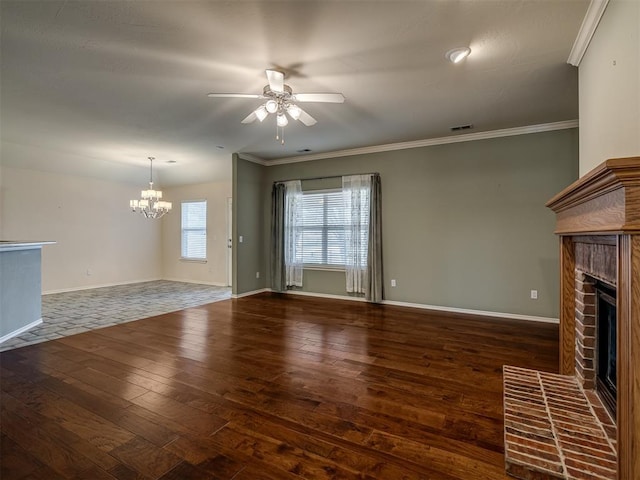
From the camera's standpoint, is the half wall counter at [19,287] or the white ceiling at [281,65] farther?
the half wall counter at [19,287]

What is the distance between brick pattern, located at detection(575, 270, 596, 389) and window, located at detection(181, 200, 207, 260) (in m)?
7.03

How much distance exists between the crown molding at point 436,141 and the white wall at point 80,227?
386 cm

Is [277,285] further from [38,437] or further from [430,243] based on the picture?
[38,437]

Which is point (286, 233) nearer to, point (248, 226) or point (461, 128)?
point (248, 226)

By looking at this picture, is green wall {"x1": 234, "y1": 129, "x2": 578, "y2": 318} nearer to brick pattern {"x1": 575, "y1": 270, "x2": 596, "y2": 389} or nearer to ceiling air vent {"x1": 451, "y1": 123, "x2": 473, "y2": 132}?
ceiling air vent {"x1": 451, "y1": 123, "x2": 473, "y2": 132}

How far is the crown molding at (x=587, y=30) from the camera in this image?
1.93m

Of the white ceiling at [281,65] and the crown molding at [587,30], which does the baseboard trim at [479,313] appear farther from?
the crown molding at [587,30]

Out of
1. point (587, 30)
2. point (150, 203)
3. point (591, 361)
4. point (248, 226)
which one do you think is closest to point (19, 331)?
point (248, 226)

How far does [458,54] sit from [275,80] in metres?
1.51

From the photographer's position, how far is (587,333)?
214cm

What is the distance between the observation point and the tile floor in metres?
3.74

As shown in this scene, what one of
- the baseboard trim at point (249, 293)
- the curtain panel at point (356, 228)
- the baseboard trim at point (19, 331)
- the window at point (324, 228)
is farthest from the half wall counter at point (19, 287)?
the curtain panel at point (356, 228)

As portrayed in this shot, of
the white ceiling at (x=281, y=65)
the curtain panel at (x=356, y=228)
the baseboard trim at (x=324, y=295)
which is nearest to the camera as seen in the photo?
the white ceiling at (x=281, y=65)

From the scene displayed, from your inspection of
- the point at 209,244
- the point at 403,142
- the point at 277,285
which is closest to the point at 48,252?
the point at 209,244
